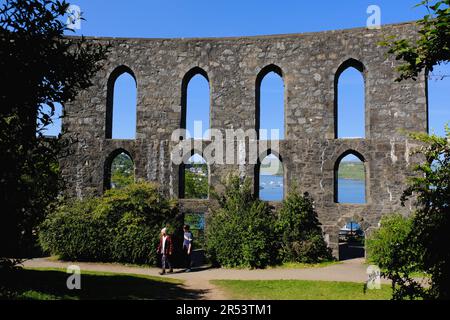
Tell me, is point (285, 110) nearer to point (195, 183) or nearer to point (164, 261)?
point (164, 261)

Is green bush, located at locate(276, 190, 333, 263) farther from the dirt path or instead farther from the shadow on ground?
the shadow on ground

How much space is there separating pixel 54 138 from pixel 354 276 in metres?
8.87

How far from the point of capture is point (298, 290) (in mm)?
9266

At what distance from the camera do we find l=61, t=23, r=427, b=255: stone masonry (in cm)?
1430

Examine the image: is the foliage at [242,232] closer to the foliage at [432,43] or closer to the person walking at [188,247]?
the person walking at [188,247]

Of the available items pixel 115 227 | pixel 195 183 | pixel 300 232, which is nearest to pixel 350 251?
pixel 300 232

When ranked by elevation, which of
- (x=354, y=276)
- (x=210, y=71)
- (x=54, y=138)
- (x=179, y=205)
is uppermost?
(x=210, y=71)

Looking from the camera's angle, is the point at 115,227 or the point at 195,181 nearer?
the point at 115,227

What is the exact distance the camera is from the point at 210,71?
1556cm

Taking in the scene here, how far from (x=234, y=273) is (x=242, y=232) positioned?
1453 mm

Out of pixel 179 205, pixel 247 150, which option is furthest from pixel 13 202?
pixel 247 150

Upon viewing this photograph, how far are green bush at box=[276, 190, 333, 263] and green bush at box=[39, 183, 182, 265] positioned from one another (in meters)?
3.68
